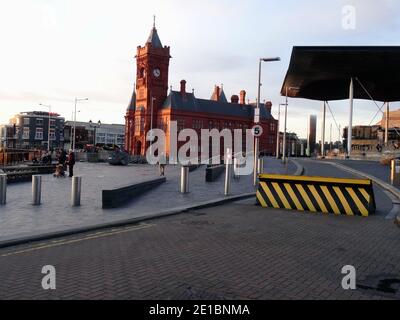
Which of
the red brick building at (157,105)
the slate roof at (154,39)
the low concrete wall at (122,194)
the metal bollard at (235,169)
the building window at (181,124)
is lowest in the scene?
the low concrete wall at (122,194)

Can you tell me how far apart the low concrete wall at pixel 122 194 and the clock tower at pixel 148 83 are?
68.8m


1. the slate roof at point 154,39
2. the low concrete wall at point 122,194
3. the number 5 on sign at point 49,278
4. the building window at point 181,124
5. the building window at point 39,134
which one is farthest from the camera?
the building window at point 39,134

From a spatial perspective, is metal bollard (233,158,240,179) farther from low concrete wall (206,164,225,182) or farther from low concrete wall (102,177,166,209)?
low concrete wall (102,177,166,209)

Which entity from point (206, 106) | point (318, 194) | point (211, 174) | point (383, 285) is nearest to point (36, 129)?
point (206, 106)

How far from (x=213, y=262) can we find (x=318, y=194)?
24.7 feet

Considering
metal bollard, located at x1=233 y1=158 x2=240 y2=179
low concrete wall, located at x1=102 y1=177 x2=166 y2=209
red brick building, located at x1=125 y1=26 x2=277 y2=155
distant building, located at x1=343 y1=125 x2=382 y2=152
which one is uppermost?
red brick building, located at x1=125 y1=26 x2=277 y2=155

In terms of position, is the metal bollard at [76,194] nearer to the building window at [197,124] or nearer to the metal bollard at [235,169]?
the metal bollard at [235,169]

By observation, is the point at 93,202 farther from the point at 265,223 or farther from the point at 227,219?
the point at 265,223

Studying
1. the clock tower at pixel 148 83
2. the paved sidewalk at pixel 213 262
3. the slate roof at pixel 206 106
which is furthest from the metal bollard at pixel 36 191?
the slate roof at pixel 206 106

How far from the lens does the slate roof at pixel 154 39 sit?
84956 mm

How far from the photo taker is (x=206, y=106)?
99875mm

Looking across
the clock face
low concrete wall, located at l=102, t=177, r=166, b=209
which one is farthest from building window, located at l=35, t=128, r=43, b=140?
low concrete wall, located at l=102, t=177, r=166, b=209

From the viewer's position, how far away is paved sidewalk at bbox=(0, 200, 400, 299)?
5410 mm
